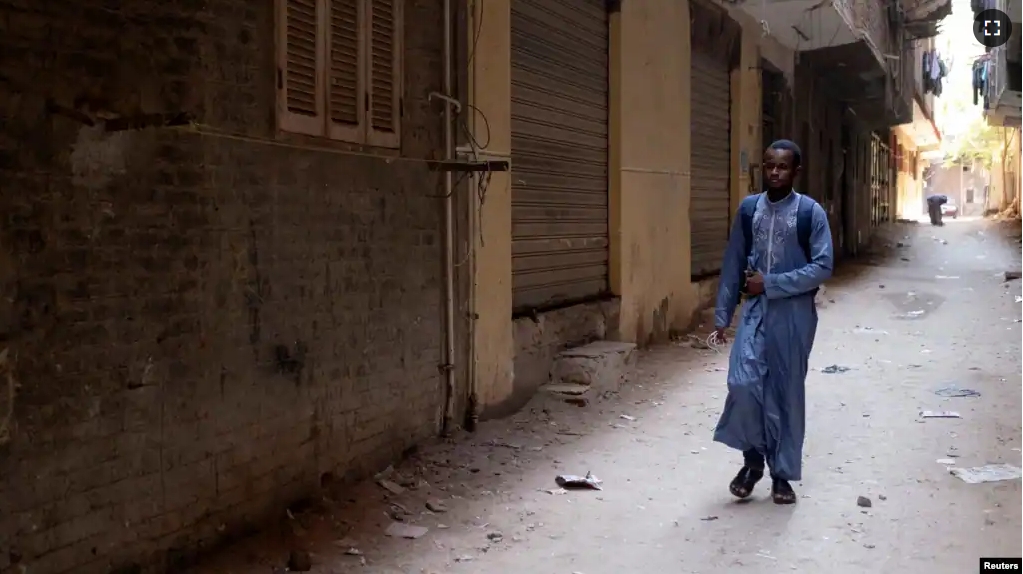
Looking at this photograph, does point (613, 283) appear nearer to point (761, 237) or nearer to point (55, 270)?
point (761, 237)

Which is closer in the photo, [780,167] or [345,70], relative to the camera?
[780,167]

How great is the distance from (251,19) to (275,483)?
1.98 meters

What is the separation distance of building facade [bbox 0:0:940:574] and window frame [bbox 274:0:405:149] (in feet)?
0.05

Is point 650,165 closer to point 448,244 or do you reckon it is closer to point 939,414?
point 939,414

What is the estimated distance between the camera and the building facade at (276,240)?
119 inches

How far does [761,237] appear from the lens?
449cm

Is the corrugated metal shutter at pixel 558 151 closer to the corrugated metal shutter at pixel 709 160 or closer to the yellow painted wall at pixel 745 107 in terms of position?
the corrugated metal shutter at pixel 709 160

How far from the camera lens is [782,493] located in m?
4.44

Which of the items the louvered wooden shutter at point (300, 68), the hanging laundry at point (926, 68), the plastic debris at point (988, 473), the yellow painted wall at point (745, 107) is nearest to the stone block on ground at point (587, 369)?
the plastic debris at point (988, 473)

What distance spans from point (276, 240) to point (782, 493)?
8.56 ft

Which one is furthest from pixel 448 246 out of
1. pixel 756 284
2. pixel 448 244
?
pixel 756 284

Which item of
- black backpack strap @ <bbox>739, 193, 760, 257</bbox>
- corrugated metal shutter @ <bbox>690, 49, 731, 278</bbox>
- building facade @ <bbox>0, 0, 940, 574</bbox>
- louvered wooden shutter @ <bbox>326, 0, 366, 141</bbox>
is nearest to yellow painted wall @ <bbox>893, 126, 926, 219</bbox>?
Answer: corrugated metal shutter @ <bbox>690, 49, 731, 278</bbox>

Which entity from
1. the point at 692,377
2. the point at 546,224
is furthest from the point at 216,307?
the point at 692,377

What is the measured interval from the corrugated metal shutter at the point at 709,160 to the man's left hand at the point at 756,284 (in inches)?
238
